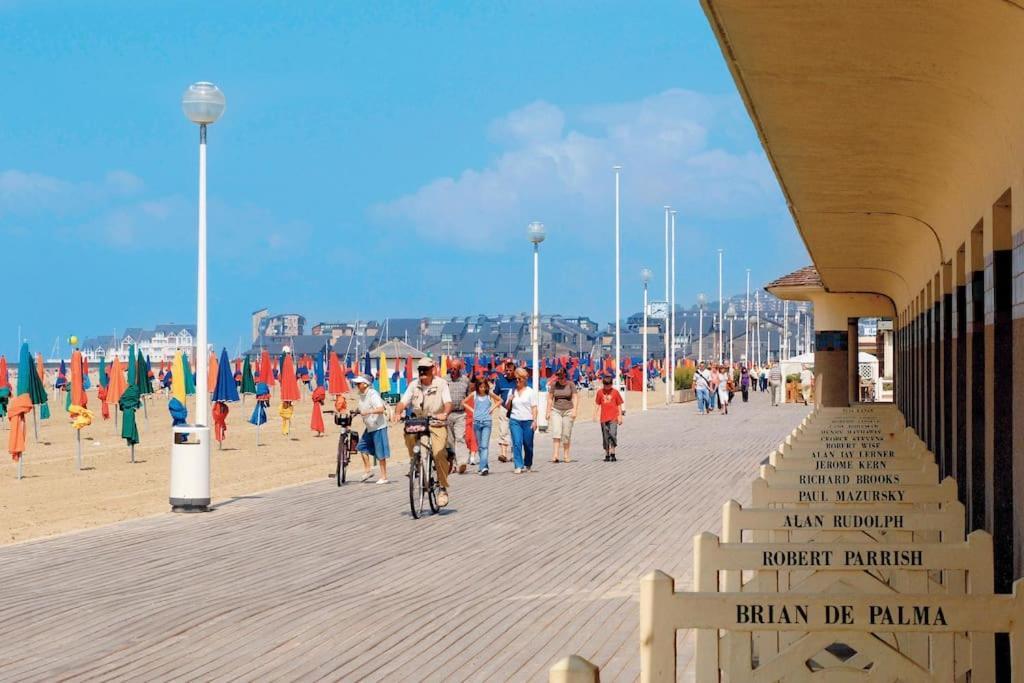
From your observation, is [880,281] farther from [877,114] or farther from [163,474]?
[877,114]

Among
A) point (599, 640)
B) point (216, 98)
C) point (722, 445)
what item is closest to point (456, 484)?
point (216, 98)

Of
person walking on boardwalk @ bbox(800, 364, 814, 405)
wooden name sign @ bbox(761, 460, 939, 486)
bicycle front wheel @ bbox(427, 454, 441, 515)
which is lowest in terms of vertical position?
bicycle front wheel @ bbox(427, 454, 441, 515)

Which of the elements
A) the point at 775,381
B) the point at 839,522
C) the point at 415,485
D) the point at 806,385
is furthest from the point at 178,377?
the point at 775,381

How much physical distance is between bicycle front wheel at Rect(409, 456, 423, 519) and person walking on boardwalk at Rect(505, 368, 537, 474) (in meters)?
7.03

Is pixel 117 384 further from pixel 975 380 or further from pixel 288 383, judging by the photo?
pixel 975 380

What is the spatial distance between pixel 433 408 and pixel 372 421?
12.2 ft

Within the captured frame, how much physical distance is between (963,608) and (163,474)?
22.3 metres

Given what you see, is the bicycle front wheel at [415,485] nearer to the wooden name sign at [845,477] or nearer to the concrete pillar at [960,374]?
the concrete pillar at [960,374]

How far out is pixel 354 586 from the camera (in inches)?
433

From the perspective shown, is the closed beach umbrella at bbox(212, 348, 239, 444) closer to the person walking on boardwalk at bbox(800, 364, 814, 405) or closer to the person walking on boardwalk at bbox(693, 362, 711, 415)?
the person walking on boardwalk at bbox(693, 362, 711, 415)

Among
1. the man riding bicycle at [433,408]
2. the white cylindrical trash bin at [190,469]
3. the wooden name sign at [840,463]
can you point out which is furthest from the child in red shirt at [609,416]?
the wooden name sign at [840,463]

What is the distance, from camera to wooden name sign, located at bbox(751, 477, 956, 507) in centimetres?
798

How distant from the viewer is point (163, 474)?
25703 mm

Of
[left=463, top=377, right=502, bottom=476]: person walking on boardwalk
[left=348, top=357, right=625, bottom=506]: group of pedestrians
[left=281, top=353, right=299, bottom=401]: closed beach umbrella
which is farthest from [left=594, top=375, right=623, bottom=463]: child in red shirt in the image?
[left=281, top=353, right=299, bottom=401]: closed beach umbrella
